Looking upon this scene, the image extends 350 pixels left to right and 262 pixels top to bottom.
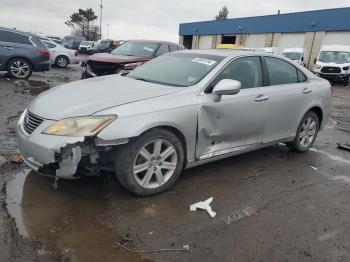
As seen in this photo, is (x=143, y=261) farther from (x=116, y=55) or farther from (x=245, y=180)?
(x=116, y=55)

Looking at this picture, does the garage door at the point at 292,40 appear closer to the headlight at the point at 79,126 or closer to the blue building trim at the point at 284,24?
the blue building trim at the point at 284,24

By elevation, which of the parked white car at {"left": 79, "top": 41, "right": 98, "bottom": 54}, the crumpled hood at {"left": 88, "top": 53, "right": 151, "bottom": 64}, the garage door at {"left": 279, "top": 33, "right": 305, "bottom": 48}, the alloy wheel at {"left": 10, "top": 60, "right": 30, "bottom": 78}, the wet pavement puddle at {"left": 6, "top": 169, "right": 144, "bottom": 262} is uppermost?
the garage door at {"left": 279, "top": 33, "right": 305, "bottom": 48}

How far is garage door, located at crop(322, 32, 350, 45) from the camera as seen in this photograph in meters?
27.9

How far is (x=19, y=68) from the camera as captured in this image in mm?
12031

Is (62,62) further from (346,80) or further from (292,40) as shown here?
(292,40)

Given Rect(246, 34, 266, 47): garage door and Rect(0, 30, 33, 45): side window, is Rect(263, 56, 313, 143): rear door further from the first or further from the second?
Rect(246, 34, 266, 47): garage door

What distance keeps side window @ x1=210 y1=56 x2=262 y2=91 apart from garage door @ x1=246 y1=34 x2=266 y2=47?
109 feet

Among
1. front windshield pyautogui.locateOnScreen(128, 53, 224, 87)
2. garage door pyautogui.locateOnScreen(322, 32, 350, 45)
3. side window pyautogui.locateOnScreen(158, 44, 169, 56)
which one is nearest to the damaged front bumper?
front windshield pyautogui.locateOnScreen(128, 53, 224, 87)

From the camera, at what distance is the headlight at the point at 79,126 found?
11.0 ft

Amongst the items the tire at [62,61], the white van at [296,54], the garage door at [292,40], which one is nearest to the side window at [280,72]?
the tire at [62,61]

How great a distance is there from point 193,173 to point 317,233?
1700 mm

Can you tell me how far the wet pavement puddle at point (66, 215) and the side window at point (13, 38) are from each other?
906 cm

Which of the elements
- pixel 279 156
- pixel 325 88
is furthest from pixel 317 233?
pixel 325 88

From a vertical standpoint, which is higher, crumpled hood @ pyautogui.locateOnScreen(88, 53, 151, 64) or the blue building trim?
the blue building trim
